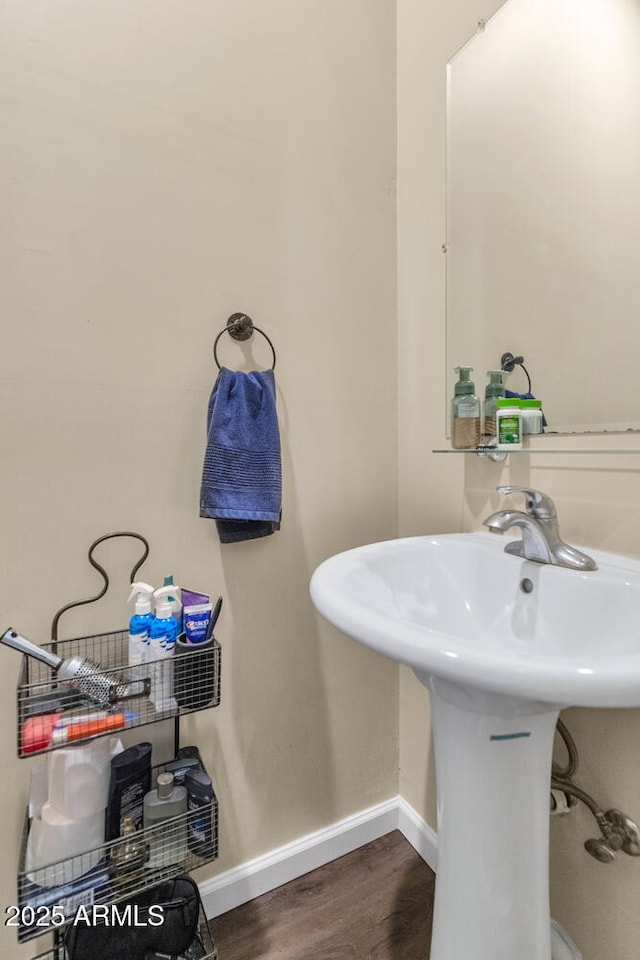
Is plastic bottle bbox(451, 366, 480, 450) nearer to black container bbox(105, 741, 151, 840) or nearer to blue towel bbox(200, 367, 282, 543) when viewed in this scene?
blue towel bbox(200, 367, 282, 543)

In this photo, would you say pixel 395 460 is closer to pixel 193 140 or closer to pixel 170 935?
pixel 193 140

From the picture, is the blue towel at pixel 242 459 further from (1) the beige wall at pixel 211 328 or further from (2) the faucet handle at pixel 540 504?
(2) the faucet handle at pixel 540 504

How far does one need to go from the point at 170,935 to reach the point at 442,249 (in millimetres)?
1518

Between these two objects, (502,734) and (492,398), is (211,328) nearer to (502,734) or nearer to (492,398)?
(492,398)

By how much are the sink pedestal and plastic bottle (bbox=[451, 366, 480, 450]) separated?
53 cm

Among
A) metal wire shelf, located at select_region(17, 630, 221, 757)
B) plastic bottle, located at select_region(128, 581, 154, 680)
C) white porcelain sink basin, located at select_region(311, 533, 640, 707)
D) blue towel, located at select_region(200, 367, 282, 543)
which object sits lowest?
metal wire shelf, located at select_region(17, 630, 221, 757)

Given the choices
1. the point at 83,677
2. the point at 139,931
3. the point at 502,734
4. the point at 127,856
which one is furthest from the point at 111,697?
the point at 502,734

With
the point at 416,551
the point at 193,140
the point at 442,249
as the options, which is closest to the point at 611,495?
the point at 416,551

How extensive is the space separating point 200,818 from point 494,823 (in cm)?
53

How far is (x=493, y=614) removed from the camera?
85 centimetres

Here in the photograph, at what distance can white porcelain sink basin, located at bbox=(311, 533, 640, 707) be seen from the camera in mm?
440

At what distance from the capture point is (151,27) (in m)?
0.96

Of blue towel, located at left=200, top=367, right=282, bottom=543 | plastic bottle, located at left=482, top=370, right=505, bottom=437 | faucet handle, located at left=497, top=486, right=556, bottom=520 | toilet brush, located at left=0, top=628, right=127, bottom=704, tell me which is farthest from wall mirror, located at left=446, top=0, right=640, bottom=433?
toilet brush, located at left=0, top=628, right=127, bottom=704

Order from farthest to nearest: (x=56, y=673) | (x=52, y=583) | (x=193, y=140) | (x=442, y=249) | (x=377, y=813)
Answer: (x=377, y=813)
(x=442, y=249)
(x=193, y=140)
(x=52, y=583)
(x=56, y=673)
